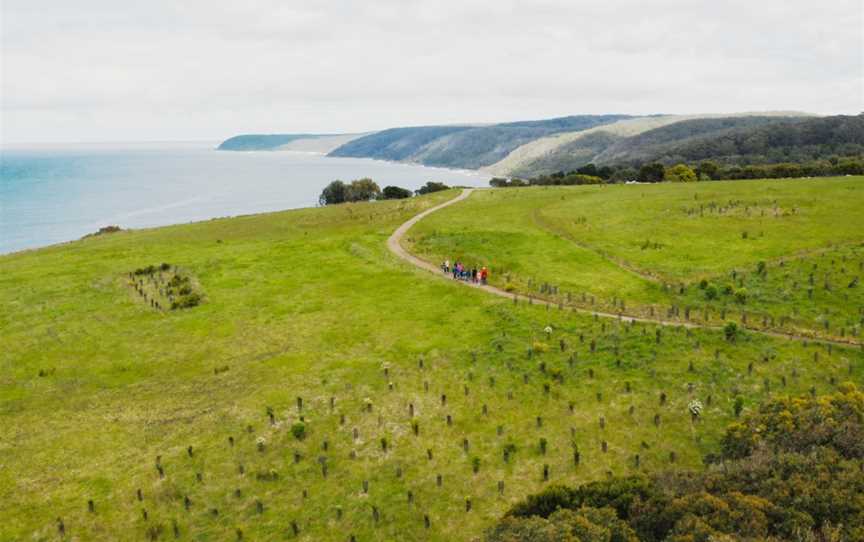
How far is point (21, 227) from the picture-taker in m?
171

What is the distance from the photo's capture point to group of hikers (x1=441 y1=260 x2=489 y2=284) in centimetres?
4719

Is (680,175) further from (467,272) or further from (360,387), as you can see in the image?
(360,387)

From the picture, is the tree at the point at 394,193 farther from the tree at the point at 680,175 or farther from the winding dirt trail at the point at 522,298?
the tree at the point at 680,175

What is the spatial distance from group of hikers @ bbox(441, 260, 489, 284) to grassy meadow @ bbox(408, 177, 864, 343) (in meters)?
1.22

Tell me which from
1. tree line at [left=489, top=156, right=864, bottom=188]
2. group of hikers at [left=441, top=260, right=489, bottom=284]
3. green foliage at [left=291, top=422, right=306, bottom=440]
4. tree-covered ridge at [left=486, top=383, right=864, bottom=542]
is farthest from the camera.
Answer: tree line at [left=489, top=156, right=864, bottom=188]

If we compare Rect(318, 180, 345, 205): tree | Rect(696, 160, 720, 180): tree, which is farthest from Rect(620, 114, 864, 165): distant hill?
Rect(318, 180, 345, 205): tree

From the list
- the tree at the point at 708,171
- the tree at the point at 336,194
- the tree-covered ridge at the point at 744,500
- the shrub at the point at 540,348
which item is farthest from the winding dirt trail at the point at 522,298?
the tree at the point at 336,194

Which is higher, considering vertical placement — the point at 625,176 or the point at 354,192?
the point at 354,192

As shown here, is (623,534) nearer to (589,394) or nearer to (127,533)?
(589,394)

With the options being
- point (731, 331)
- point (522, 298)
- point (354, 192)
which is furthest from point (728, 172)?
point (354, 192)

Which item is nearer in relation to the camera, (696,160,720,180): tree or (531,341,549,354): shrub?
(531,341,549,354): shrub

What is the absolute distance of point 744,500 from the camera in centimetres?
1583

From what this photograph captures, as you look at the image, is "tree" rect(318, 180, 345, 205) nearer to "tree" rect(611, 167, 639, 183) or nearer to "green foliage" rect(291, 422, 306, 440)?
"tree" rect(611, 167, 639, 183)

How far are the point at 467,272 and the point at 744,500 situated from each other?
113 feet
